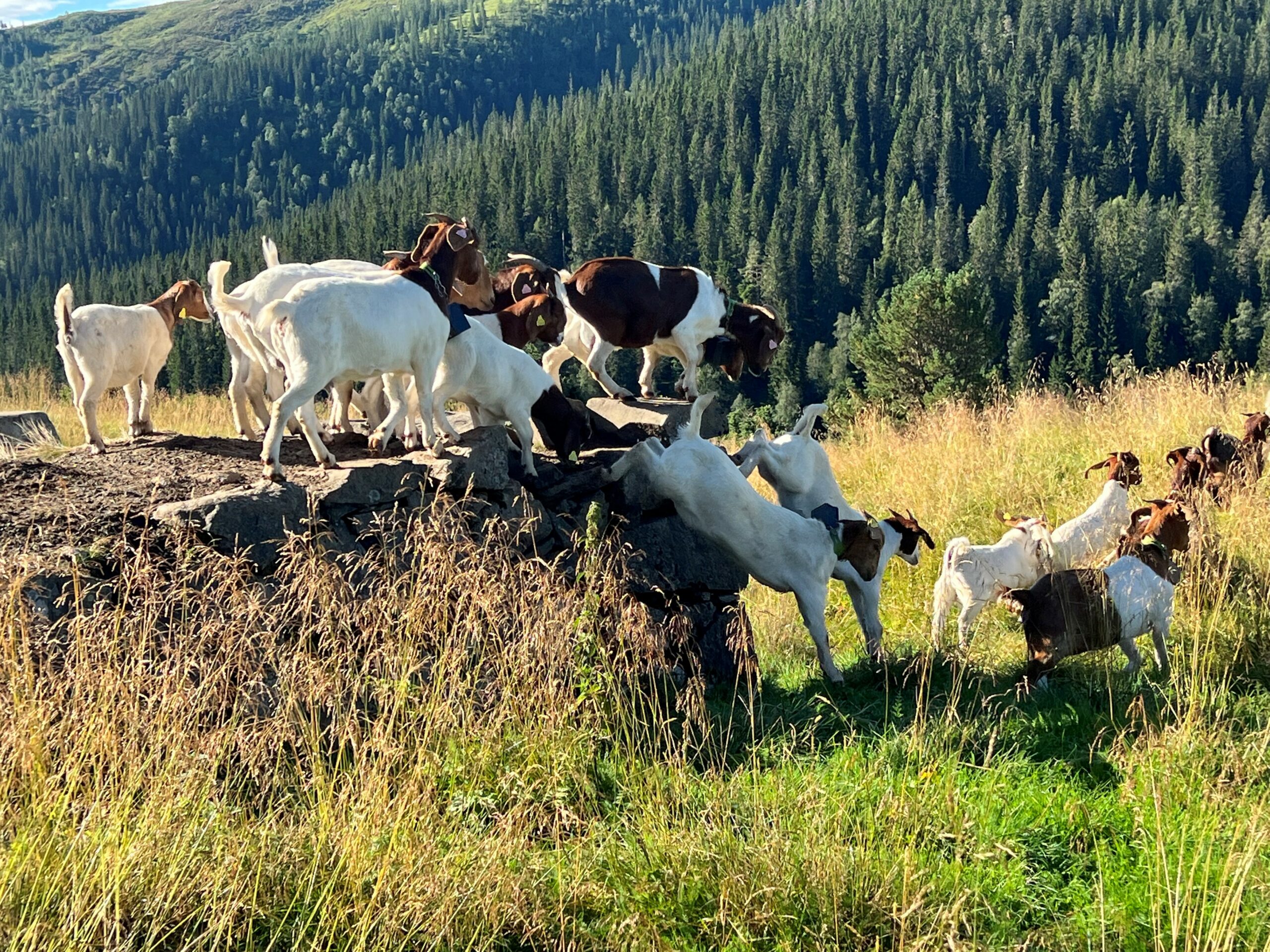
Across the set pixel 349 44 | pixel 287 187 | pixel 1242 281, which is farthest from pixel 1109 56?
pixel 349 44

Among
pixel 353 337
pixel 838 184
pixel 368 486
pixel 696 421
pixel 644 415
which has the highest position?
pixel 353 337

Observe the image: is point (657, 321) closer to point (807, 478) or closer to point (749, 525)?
point (807, 478)

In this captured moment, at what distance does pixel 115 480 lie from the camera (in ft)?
19.9

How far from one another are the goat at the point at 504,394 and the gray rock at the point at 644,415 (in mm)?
551

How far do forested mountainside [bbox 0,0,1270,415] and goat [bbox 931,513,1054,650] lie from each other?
136 ft

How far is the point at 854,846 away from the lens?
4188mm

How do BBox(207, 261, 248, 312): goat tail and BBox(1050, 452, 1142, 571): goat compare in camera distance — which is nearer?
BBox(207, 261, 248, 312): goat tail

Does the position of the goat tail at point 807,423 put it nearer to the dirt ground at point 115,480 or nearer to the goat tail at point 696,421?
the goat tail at point 696,421

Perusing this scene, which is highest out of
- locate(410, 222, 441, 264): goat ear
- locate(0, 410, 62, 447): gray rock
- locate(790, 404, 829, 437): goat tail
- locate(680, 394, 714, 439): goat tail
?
locate(410, 222, 441, 264): goat ear

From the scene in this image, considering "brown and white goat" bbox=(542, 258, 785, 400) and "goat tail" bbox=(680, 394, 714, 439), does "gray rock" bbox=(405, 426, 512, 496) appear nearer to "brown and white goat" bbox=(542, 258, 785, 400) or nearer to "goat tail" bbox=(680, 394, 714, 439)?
"goat tail" bbox=(680, 394, 714, 439)

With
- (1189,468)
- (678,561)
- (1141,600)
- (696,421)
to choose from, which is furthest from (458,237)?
(1189,468)

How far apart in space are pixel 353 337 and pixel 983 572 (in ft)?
13.5

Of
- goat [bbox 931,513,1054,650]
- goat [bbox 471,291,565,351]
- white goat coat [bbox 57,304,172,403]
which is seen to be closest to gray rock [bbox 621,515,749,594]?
goat [bbox 931,513,1054,650]

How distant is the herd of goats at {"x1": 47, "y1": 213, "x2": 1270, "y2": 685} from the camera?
6215mm
